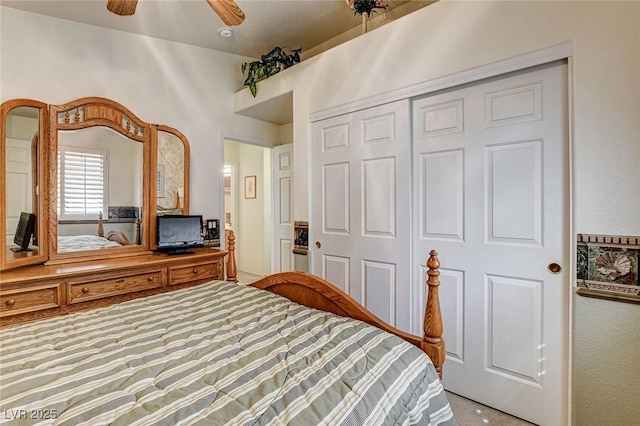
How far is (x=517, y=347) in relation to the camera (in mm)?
1876

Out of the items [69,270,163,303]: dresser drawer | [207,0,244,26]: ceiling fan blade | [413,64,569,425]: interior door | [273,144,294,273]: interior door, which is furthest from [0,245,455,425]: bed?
[273,144,294,273]: interior door

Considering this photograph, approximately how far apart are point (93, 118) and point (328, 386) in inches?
117

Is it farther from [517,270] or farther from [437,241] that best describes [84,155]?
[517,270]

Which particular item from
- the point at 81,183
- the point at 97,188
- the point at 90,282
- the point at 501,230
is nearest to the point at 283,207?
the point at 97,188

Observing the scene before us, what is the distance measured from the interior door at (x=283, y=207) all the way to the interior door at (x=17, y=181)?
2417 mm

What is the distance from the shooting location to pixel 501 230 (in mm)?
1927

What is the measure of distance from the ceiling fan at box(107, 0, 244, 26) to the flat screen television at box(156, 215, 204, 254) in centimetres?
172

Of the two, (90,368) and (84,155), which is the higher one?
(84,155)

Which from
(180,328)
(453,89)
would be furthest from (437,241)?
(180,328)

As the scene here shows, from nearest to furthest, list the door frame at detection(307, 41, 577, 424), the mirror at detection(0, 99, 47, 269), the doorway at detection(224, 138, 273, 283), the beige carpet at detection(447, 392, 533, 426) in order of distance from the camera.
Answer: the door frame at detection(307, 41, 577, 424), the beige carpet at detection(447, 392, 533, 426), the mirror at detection(0, 99, 47, 269), the doorway at detection(224, 138, 273, 283)

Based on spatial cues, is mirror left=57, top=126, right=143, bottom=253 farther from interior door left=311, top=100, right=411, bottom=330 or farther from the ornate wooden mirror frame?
interior door left=311, top=100, right=411, bottom=330

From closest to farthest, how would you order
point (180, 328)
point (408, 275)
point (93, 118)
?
point (180, 328)
point (408, 275)
point (93, 118)

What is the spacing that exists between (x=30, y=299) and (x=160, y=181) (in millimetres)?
1378

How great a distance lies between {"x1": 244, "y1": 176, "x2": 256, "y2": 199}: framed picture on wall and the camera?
5.23 m
